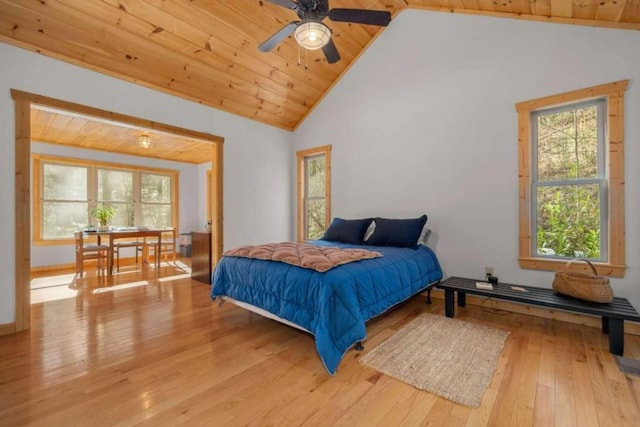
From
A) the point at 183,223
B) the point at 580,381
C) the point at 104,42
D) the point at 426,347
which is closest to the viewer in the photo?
the point at 580,381

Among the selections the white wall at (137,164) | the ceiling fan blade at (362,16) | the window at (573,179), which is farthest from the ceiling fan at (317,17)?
the white wall at (137,164)

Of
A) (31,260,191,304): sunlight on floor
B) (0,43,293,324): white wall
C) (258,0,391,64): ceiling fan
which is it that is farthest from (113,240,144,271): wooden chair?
(258,0,391,64): ceiling fan

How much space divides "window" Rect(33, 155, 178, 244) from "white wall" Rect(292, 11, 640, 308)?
4.70 meters

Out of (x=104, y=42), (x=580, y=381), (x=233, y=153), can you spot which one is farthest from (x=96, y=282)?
(x=580, y=381)

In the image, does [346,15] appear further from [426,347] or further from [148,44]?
[426,347]

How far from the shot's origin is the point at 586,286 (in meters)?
2.38

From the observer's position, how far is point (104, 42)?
9.57 ft

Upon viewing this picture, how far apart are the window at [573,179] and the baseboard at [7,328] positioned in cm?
494

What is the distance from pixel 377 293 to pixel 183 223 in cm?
628

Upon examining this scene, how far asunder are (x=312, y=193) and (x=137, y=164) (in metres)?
4.17

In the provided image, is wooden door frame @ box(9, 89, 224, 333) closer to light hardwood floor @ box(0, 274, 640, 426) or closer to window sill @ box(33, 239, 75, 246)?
light hardwood floor @ box(0, 274, 640, 426)

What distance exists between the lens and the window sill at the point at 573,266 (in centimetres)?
262

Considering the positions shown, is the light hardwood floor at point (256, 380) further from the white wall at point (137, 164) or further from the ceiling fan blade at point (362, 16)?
the white wall at point (137, 164)

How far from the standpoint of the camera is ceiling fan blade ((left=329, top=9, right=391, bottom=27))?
93.2 inches
